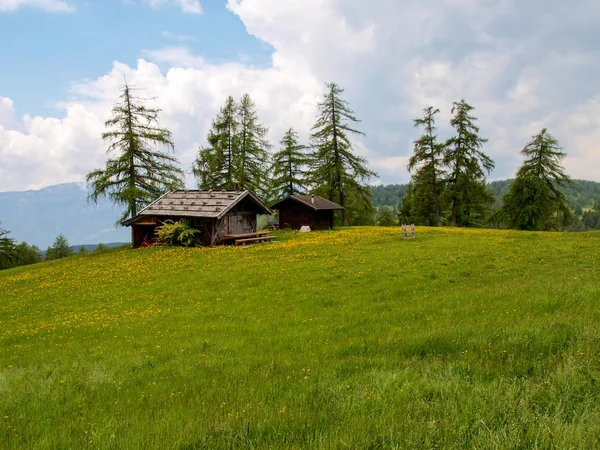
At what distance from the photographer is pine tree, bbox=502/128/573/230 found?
163 feet

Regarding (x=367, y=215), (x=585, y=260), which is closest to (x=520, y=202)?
(x=367, y=215)

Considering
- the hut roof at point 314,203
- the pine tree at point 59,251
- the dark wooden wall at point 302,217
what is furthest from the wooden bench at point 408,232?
the pine tree at point 59,251

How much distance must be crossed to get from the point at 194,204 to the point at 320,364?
31940 mm

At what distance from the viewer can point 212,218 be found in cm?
3409

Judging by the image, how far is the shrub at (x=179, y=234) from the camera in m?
33.2

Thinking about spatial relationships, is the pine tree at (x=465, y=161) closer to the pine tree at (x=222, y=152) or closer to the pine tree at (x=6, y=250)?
the pine tree at (x=222, y=152)

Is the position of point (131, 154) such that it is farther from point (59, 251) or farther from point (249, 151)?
point (59, 251)

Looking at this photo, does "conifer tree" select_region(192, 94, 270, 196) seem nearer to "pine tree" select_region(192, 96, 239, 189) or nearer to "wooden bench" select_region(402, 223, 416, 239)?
"pine tree" select_region(192, 96, 239, 189)

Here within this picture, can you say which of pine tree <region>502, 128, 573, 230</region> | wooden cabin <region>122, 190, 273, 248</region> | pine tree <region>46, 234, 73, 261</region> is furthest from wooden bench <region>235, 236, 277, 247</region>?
pine tree <region>46, 234, 73, 261</region>

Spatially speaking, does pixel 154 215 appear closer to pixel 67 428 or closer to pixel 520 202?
pixel 67 428

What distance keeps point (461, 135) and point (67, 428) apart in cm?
5564

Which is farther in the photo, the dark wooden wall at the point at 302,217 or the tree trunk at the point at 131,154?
the dark wooden wall at the point at 302,217

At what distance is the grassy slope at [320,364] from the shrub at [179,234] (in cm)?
1675

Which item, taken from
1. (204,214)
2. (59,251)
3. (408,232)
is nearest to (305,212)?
(204,214)
